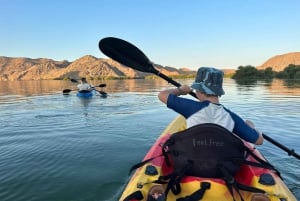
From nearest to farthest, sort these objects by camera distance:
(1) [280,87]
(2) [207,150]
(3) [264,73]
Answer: (2) [207,150]
(1) [280,87]
(3) [264,73]

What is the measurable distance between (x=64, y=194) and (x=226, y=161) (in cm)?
324

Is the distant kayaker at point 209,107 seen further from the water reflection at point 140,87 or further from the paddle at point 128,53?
the water reflection at point 140,87

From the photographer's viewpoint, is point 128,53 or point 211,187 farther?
point 128,53

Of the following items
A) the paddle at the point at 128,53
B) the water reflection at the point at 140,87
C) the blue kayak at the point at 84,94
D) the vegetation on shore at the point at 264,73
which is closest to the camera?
the paddle at the point at 128,53

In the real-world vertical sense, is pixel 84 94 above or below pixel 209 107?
below

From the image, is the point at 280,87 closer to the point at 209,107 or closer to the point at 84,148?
the point at 84,148

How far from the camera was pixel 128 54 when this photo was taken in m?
5.67

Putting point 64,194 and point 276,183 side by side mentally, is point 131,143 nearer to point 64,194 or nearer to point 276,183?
point 64,194

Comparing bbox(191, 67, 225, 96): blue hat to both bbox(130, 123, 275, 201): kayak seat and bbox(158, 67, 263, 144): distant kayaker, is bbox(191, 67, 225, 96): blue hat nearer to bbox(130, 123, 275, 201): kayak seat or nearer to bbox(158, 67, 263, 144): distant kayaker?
bbox(158, 67, 263, 144): distant kayaker

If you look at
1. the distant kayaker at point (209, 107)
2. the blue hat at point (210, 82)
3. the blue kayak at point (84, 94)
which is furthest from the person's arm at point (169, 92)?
the blue kayak at point (84, 94)

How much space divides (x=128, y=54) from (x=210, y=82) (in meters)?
2.41

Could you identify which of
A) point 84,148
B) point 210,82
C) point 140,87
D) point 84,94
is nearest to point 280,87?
point 140,87

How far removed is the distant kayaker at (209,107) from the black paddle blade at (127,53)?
1924mm

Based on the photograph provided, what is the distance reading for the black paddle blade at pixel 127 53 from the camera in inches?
221
